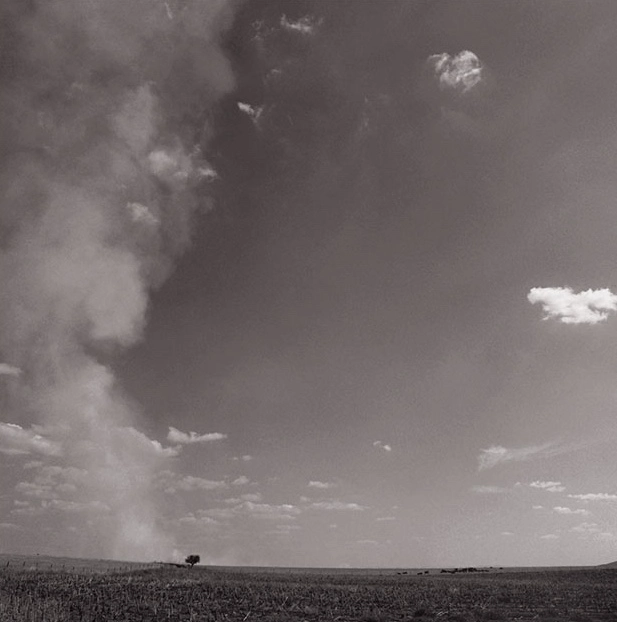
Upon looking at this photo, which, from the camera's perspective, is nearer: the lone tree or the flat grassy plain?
the flat grassy plain

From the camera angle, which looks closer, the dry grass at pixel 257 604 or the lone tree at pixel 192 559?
the dry grass at pixel 257 604

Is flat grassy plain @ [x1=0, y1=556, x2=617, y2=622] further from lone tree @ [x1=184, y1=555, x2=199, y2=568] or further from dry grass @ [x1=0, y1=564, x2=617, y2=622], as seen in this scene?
lone tree @ [x1=184, y1=555, x2=199, y2=568]

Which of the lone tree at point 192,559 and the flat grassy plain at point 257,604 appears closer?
the flat grassy plain at point 257,604

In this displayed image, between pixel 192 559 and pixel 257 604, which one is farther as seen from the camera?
pixel 192 559

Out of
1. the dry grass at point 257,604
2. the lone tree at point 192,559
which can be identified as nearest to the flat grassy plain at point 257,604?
the dry grass at point 257,604

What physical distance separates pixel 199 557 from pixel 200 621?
349ft

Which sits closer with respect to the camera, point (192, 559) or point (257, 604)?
point (257, 604)

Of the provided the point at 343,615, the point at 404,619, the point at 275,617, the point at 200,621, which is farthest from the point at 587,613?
the point at 200,621

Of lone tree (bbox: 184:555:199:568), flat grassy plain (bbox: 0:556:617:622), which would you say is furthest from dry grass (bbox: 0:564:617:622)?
lone tree (bbox: 184:555:199:568)

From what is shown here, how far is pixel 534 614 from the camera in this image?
36000mm

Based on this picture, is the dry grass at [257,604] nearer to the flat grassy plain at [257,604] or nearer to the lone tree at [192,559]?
the flat grassy plain at [257,604]

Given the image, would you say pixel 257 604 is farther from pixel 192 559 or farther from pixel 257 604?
pixel 192 559

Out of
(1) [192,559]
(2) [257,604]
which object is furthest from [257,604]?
(1) [192,559]

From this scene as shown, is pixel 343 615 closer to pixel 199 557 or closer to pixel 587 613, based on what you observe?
pixel 587 613
